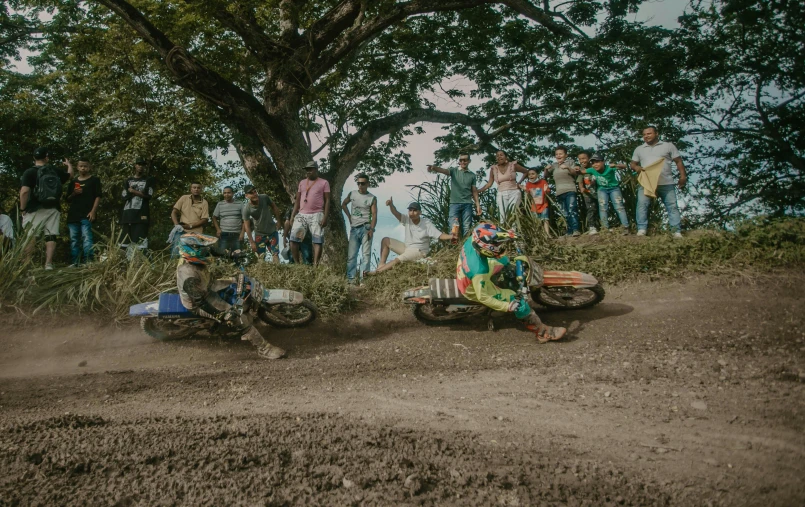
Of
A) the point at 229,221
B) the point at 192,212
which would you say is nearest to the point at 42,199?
the point at 192,212

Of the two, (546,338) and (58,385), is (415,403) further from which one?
(58,385)

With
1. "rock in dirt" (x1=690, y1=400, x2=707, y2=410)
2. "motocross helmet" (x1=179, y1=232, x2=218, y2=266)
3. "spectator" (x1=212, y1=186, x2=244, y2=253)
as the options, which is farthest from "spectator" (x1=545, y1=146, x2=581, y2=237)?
"motocross helmet" (x1=179, y1=232, x2=218, y2=266)

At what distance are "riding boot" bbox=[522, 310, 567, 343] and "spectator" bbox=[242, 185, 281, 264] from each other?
4.92 metres

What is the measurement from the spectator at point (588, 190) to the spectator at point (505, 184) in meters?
1.05

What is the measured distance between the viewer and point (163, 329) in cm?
848

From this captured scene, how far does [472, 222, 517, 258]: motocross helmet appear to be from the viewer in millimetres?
7559

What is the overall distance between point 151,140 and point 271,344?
9.15 m

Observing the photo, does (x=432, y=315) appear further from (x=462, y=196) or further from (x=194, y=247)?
(x=194, y=247)

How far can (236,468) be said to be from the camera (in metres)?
4.01

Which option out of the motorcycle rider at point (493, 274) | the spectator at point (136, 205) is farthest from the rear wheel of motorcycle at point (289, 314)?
the spectator at point (136, 205)

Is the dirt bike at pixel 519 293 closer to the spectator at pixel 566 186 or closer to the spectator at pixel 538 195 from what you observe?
the spectator at pixel 538 195

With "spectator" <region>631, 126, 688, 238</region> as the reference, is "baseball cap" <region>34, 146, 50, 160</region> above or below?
above

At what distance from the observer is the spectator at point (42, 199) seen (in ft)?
31.0

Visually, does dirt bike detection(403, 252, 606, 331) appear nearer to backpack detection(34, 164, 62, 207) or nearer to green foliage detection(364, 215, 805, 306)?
green foliage detection(364, 215, 805, 306)
